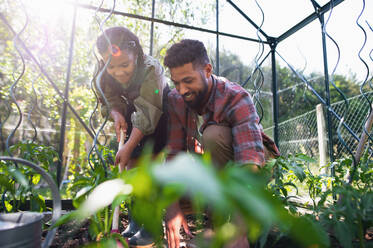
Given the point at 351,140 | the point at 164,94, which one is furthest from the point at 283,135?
the point at 164,94

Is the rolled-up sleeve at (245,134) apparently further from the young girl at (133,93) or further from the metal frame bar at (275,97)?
the metal frame bar at (275,97)

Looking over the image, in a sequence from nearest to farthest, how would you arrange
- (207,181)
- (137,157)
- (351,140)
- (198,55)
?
(207,181) < (198,55) < (137,157) < (351,140)

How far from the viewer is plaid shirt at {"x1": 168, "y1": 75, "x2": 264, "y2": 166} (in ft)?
3.00

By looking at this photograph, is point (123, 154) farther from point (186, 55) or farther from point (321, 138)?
point (321, 138)

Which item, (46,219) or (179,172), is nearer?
(179,172)

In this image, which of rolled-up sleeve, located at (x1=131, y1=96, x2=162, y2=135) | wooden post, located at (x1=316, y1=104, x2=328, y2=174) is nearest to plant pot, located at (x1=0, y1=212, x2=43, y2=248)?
rolled-up sleeve, located at (x1=131, y1=96, x2=162, y2=135)

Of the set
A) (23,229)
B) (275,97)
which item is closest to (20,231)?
(23,229)

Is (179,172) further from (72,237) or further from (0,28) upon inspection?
(0,28)

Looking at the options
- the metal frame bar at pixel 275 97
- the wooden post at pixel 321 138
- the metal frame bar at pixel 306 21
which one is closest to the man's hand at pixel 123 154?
the metal frame bar at pixel 275 97

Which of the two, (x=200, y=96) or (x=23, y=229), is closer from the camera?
(x=23, y=229)

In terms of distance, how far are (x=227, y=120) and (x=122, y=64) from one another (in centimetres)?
64

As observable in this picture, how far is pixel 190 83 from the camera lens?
3.67 feet

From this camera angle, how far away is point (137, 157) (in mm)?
1424

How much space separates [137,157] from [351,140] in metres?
4.55
